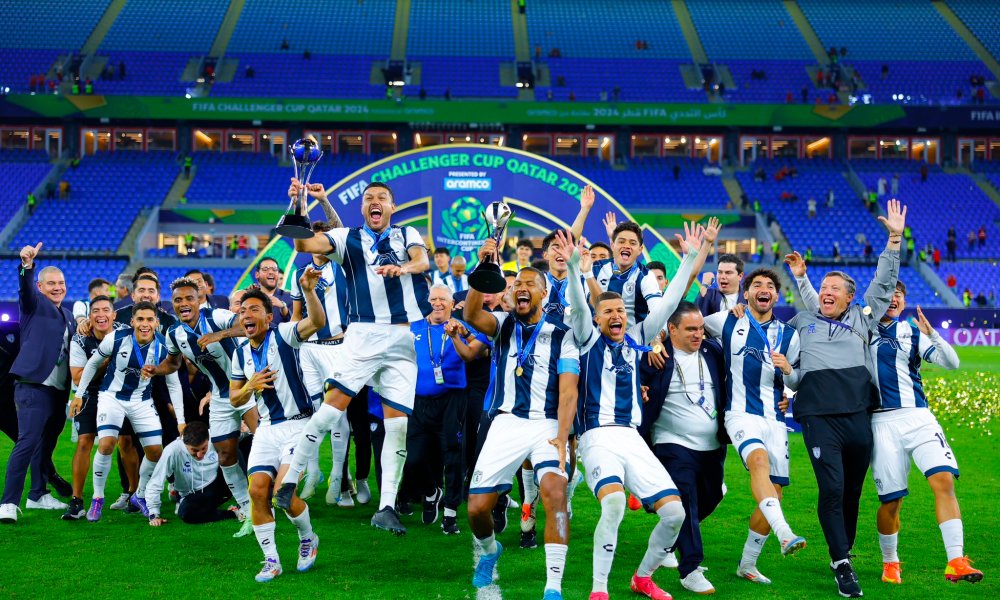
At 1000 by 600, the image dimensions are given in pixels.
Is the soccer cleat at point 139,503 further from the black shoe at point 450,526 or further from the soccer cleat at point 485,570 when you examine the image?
the soccer cleat at point 485,570

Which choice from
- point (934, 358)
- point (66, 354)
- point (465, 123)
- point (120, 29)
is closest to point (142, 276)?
point (66, 354)

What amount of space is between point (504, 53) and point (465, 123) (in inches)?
233

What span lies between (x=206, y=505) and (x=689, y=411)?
4283mm

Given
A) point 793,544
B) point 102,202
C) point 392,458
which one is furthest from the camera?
point 102,202

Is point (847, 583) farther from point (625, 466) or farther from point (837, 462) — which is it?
point (625, 466)

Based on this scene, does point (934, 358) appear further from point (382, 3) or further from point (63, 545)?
point (382, 3)

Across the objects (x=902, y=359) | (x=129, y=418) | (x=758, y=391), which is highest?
(x=902, y=359)

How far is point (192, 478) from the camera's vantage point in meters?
8.55

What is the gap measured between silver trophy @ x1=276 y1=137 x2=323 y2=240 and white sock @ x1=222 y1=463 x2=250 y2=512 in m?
2.43

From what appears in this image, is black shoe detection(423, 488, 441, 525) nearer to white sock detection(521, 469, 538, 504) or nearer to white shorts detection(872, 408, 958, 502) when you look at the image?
white sock detection(521, 469, 538, 504)

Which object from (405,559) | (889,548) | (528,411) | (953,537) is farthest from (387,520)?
(953,537)

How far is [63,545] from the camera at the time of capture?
7.54 m

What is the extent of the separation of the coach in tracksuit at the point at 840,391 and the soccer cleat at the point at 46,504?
21.2 feet

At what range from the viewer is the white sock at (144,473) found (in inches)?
341
